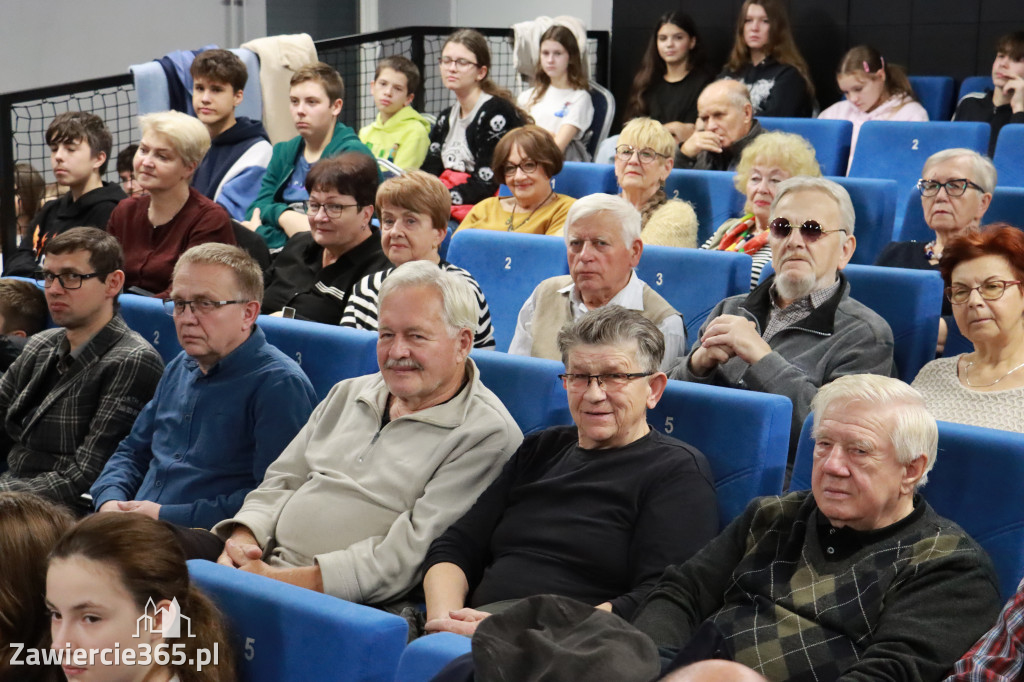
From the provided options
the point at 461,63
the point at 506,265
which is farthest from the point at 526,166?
the point at 461,63

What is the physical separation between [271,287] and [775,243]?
1.63 meters

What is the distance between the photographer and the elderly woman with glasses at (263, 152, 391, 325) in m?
3.41

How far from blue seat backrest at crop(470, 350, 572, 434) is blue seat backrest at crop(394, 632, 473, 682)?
101cm

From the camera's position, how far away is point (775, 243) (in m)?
2.84

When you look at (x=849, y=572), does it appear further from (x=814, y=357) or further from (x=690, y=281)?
(x=690, y=281)

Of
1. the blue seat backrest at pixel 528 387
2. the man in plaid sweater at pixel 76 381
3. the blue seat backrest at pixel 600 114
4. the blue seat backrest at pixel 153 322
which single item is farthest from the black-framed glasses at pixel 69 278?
the blue seat backrest at pixel 600 114

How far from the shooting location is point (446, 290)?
239 centimetres

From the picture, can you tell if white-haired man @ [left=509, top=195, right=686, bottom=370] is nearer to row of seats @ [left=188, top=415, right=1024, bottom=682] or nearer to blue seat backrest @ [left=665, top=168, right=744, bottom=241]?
row of seats @ [left=188, top=415, right=1024, bottom=682]

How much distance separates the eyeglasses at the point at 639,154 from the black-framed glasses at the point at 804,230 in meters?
1.19

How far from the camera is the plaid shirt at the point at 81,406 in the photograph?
9.23ft

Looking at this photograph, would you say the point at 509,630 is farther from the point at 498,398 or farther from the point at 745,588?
the point at 498,398

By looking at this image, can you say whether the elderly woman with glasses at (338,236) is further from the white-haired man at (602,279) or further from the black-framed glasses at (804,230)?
the black-framed glasses at (804,230)

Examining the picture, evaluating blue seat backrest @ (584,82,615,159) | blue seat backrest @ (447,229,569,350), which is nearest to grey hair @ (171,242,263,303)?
blue seat backrest @ (447,229,569,350)

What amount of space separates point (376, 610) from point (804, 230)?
66.9 inches
